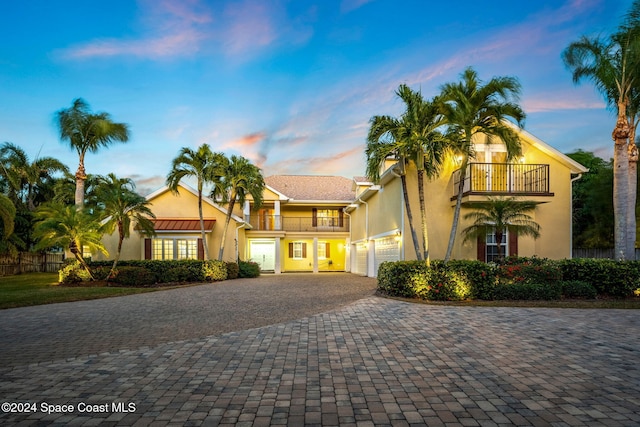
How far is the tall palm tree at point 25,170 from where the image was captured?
2577cm

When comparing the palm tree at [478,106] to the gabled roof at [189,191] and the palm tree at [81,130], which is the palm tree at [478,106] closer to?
the gabled roof at [189,191]

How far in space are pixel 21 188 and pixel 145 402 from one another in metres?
32.6

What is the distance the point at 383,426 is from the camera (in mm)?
3277

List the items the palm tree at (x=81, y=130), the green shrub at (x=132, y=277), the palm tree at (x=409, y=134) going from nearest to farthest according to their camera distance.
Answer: the palm tree at (x=409, y=134), the green shrub at (x=132, y=277), the palm tree at (x=81, y=130)

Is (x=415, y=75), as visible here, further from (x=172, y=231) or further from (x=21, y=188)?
(x=21, y=188)

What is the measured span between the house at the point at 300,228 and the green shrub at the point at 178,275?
26.7 ft

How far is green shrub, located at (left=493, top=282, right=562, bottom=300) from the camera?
1095cm

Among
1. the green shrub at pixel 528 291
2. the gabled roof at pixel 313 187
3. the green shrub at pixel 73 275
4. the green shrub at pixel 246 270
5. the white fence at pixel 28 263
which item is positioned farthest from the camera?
the gabled roof at pixel 313 187

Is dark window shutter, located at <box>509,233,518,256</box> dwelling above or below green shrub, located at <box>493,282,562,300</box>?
above

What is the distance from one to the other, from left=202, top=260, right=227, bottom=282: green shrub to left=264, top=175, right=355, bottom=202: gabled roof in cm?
979

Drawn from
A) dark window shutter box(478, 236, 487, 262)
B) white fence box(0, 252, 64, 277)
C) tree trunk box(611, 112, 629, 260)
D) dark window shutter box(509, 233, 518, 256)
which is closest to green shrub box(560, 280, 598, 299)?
tree trunk box(611, 112, 629, 260)

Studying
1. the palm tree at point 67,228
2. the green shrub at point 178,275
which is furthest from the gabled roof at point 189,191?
the palm tree at point 67,228

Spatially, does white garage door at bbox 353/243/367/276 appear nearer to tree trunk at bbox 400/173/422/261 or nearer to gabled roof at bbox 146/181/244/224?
gabled roof at bbox 146/181/244/224

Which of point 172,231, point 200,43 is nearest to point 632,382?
point 200,43
